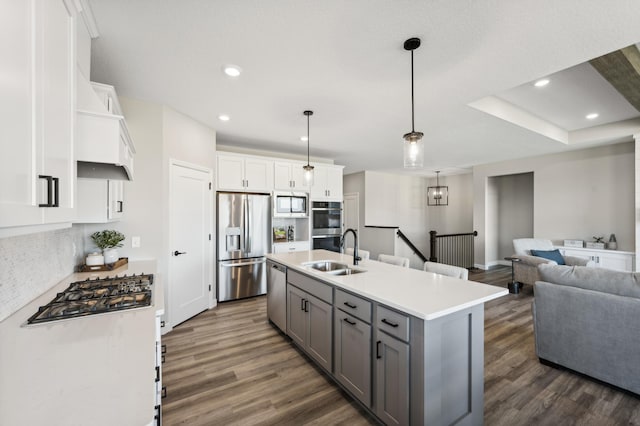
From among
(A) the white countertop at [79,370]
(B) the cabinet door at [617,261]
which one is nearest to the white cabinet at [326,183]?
(A) the white countertop at [79,370]

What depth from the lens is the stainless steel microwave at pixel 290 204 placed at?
16.2 ft

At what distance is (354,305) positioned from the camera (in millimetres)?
1962

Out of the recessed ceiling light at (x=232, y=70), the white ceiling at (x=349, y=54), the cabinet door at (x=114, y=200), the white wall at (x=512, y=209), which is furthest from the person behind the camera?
the white wall at (x=512, y=209)

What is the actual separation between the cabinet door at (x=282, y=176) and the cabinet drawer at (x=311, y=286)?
2390mm

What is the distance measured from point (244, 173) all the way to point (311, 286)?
2.79m

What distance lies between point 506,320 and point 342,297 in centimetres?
282

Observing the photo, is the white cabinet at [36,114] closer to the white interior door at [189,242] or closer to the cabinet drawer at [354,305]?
the cabinet drawer at [354,305]

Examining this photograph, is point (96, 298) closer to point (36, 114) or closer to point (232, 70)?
point (36, 114)

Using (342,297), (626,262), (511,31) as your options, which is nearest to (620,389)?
(342,297)

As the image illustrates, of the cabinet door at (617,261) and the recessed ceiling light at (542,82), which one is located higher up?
the recessed ceiling light at (542,82)

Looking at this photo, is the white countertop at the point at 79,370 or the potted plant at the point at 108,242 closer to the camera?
the white countertop at the point at 79,370

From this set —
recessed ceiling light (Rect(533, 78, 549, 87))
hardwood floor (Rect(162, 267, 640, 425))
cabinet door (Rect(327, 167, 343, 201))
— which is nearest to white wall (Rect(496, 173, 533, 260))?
cabinet door (Rect(327, 167, 343, 201))

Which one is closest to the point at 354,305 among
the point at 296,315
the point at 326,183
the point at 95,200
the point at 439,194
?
the point at 296,315

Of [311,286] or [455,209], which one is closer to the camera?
[311,286]
